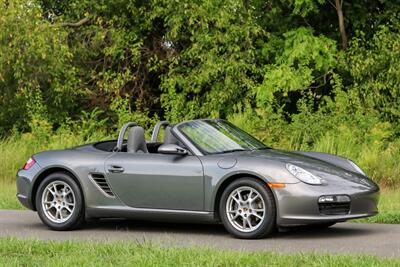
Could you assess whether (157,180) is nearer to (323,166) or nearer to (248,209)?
(248,209)

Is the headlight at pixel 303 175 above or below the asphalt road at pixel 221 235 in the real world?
above

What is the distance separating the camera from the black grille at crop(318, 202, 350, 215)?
9.85m

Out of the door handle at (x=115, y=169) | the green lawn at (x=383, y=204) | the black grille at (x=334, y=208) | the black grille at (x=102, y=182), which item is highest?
the door handle at (x=115, y=169)

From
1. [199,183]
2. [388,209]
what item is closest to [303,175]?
[199,183]

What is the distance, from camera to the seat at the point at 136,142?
11.1 m

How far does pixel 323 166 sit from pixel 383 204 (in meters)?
3.44

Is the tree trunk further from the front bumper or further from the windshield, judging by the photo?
the front bumper

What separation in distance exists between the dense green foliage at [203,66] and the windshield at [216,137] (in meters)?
8.64

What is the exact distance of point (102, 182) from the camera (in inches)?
430

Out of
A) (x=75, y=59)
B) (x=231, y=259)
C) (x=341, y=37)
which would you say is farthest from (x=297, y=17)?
(x=231, y=259)

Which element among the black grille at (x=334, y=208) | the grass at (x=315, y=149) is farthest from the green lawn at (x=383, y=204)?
the black grille at (x=334, y=208)

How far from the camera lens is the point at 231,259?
780 cm

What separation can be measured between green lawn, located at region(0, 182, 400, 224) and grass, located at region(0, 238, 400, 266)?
12.3 ft

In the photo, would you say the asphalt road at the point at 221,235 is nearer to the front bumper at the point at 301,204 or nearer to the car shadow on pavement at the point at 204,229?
the car shadow on pavement at the point at 204,229
